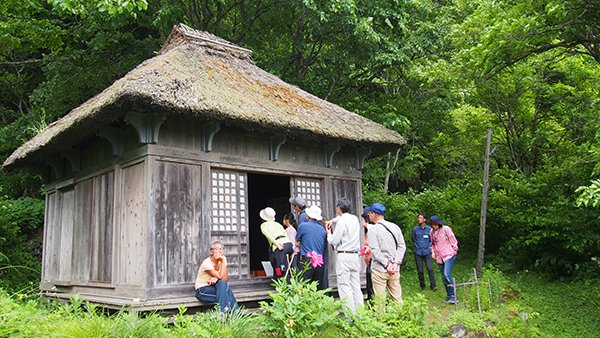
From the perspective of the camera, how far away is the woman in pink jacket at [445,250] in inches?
371

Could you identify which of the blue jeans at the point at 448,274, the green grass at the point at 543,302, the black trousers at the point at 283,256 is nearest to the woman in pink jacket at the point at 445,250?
the blue jeans at the point at 448,274

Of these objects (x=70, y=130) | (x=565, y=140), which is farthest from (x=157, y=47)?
(x=565, y=140)

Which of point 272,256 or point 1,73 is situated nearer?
point 272,256

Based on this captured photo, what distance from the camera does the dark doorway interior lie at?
1336 cm

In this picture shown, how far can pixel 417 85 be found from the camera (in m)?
17.5

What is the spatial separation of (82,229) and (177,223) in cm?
299

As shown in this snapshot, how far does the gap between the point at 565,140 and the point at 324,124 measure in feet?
30.9

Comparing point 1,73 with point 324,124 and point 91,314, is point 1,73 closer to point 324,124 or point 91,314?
point 324,124

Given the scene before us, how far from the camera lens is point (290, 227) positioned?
27.9 feet

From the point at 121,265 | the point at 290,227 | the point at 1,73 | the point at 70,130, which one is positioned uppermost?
the point at 1,73

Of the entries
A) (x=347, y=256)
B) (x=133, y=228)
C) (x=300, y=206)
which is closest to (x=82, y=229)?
(x=133, y=228)

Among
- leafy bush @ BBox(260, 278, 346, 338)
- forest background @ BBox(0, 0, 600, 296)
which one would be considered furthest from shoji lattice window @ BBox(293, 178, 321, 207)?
forest background @ BBox(0, 0, 600, 296)

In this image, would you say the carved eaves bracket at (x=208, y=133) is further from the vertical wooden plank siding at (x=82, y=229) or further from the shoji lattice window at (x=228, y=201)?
the vertical wooden plank siding at (x=82, y=229)

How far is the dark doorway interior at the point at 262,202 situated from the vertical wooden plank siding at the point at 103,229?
560 cm
